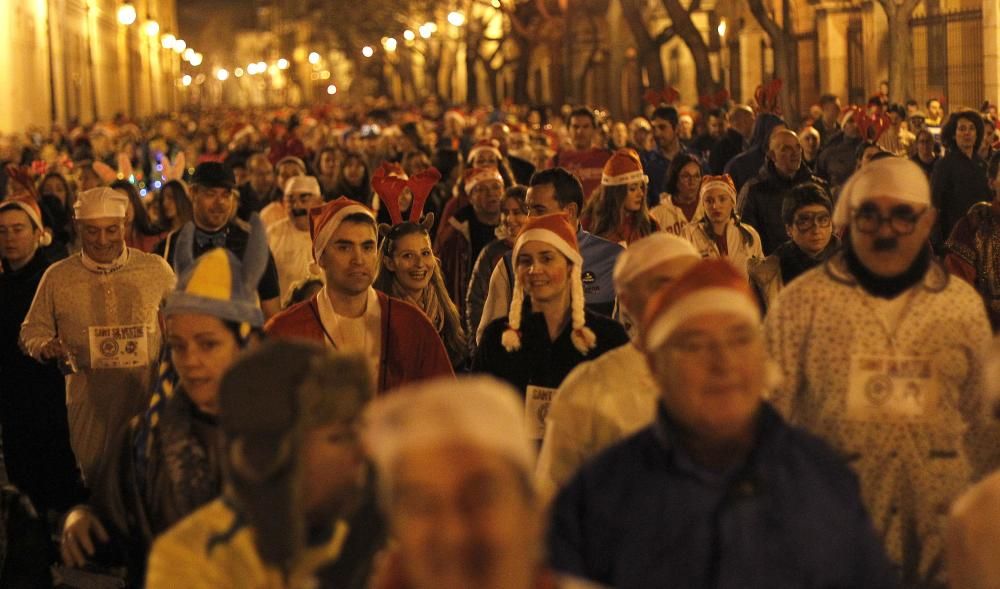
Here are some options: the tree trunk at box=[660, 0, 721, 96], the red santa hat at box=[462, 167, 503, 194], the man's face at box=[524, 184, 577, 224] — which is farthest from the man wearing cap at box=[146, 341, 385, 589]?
the tree trunk at box=[660, 0, 721, 96]

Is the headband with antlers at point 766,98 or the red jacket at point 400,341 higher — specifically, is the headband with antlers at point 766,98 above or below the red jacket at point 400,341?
above

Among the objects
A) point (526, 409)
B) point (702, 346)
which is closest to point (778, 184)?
point (526, 409)

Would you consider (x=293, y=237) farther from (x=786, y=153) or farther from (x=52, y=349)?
(x=52, y=349)

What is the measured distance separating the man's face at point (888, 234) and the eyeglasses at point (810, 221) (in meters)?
3.44

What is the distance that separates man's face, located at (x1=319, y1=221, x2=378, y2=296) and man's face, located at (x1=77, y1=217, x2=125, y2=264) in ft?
5.12

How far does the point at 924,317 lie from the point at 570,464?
3.81 ft

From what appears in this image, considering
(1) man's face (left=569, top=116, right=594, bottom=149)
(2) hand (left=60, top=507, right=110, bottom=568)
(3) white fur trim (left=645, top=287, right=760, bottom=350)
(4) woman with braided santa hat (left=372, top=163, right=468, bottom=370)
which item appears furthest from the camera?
(1) man's face (left=569, top=116, right=594, bottom=149)

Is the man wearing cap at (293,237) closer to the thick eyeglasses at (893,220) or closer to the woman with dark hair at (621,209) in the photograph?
the woman with dark hair at (621,209)

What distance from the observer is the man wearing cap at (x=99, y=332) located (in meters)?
8.95

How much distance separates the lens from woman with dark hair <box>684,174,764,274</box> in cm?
1098

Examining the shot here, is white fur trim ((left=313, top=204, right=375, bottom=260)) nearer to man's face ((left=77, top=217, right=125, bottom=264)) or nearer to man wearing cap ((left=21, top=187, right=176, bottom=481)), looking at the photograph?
man wearing cap ((left=21, top=187, right=176, bottom=481))

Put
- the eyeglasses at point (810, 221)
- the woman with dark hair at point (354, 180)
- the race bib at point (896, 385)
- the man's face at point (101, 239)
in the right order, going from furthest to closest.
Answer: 1. the woman with dark hair at point (354, 180)
2. the eyeglasses at point (810, 221)
3. the man's face at point (101, 239)
4. the race bib at point (896, 385)

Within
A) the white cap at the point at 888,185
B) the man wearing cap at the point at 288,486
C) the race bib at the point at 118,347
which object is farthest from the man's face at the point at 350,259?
the man wearing cap at the point at 288,486

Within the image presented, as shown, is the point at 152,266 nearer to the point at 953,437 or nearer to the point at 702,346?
the point at 953,437
